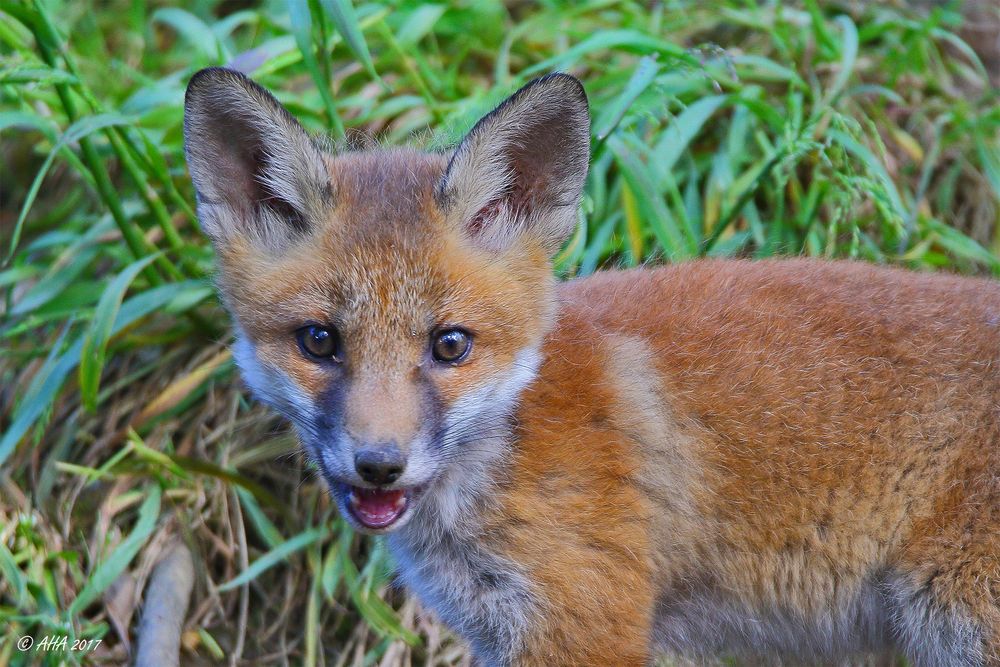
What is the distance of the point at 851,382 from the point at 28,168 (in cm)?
423

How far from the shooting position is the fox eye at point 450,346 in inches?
100

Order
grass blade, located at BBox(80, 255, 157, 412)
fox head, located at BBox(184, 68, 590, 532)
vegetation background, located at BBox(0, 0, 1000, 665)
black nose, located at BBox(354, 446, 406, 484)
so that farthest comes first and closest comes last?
vegetation background, located at BBox(0, 0, 1000, 665), grass blade, located at BBox(80, 255, 157, 412), fox head, located at BBox(184, 68, 590, 532), black nose, located at BBox(354, 446, 406, 484)

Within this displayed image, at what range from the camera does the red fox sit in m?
2.55

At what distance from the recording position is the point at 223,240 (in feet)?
8.93

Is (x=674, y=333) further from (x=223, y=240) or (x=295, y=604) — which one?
(x=295, y=604)

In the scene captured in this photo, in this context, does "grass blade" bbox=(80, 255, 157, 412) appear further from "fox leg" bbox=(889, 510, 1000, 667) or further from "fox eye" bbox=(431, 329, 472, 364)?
"fox leg" bbox=(889, 510, 1000, 667)

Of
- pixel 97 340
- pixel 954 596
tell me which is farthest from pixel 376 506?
pixel 97 340

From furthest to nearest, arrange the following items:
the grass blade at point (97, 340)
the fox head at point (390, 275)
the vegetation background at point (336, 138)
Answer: the vegetation background at point (336, 138) < the grass blade at point (97, 340) < the fox head at point (390, 275)

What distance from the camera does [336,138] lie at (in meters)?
4.09

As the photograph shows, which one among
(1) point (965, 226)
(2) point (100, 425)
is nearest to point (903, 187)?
(1) point (965, 226)

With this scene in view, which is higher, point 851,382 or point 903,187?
point 851,382

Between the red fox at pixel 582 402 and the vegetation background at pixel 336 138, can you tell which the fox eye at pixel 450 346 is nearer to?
the red fox at pixel 582 402

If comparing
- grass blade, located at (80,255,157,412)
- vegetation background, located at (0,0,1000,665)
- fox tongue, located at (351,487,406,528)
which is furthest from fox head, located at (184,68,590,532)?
grass blade, located at (80,255,157,412)

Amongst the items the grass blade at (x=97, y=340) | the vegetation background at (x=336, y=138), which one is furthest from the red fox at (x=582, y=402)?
the grass blade at (x=97, y=340)
